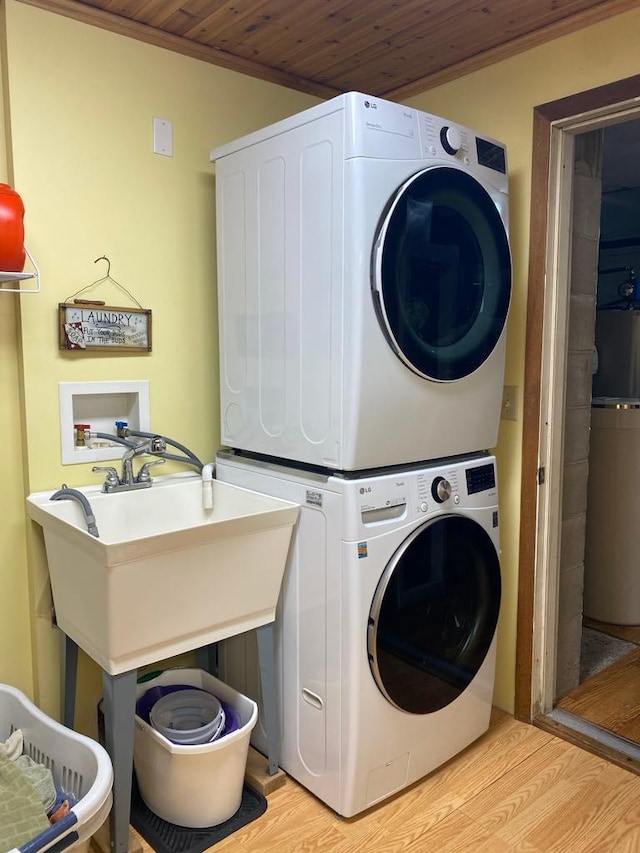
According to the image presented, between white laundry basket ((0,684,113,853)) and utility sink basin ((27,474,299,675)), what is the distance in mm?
206

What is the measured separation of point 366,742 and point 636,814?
78 centimetres

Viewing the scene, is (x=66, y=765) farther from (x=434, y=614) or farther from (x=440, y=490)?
(x=440, y=490)

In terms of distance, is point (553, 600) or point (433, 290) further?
point (553, 600)

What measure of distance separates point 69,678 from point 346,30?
2.09 meters

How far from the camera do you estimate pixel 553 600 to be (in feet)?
7.36

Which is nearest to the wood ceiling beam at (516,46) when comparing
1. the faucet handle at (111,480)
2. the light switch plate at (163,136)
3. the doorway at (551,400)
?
the doorway at (551,400)

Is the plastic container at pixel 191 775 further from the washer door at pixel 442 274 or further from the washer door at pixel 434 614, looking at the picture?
the washer door at pixel 442 274

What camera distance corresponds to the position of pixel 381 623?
5.69 feet

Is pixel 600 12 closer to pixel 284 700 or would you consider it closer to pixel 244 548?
pixel 244 548

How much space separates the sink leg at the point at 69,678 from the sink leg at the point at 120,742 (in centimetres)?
31

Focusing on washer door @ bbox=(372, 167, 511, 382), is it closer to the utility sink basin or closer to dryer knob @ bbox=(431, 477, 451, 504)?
dryer knob @ bbox=(431, 477, 451, 504)

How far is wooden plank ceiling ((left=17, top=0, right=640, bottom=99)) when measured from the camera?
6.02 ft

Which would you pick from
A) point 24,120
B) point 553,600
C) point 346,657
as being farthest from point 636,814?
point 24,120

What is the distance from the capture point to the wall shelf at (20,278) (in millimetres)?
1629
